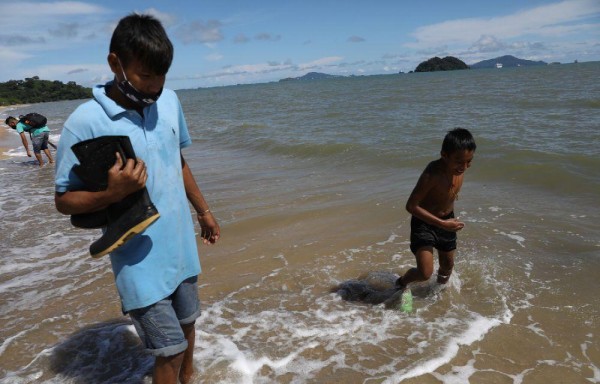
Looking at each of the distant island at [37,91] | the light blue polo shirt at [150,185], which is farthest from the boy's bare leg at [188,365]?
the distant island at [37,91]

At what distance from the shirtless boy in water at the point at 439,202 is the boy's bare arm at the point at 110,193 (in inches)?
98.8

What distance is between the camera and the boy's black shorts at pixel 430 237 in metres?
3.86

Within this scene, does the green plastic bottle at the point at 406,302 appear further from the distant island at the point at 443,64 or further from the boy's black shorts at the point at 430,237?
the distant island at the point at 443,64

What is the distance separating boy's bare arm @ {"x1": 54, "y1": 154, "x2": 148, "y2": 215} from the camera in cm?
185

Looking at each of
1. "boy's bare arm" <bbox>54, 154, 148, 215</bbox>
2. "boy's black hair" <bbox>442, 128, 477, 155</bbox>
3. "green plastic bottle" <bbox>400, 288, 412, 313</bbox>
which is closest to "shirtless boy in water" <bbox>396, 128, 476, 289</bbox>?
→ "boy's black hair" <bbox>442, 128, 477, 155</bbox>

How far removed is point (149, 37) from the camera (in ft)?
6.30

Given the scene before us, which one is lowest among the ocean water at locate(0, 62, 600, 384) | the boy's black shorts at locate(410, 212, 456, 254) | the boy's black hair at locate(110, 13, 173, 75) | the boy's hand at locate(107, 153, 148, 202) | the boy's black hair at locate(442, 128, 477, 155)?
the ocean water at locate(0, 62, 600, 384)

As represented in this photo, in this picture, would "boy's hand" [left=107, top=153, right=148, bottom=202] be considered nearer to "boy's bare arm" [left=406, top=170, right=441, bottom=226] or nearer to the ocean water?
the ocean water

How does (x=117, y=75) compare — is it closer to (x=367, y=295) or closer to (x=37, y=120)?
(x=367, y=295)

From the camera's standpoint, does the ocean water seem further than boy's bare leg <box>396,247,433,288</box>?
No

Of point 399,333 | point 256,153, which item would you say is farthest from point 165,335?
point 256,153

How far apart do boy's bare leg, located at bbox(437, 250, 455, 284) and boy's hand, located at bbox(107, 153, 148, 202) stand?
2993 millimetres

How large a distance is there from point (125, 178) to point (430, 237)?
2.79 meters

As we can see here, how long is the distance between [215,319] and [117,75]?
2.60 m
